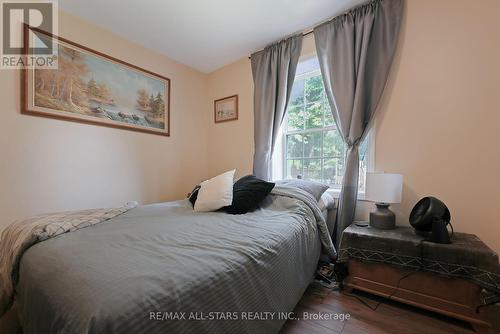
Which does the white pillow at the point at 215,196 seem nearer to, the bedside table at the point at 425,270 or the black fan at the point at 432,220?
the bedside table at the point at 425,270

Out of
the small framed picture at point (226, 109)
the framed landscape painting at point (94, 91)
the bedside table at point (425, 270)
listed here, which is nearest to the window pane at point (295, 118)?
the small framed picture at point (226, 109)

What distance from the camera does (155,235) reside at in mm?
1142

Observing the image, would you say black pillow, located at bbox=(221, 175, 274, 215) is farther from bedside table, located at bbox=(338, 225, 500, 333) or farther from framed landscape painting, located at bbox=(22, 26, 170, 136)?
framed landscape painting, located at bbox=(22, 26, 170, 136)

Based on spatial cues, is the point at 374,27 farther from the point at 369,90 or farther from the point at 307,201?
the point at 307,201

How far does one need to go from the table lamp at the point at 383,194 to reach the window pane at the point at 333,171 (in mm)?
589

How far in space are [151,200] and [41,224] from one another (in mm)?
1563

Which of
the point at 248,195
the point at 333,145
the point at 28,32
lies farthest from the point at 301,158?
the point at 28,32

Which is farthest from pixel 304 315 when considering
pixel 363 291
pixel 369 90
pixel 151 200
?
pixel 151 200

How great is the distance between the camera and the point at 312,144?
99.9 inches

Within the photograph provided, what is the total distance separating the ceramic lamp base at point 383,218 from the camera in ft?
5.54

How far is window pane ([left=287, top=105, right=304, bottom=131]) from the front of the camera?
2.64 m

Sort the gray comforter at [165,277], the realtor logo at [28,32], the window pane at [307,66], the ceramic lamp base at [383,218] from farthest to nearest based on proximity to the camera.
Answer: the window pane at [307,66] → the realtor logo at [28,32] → the ceramic lamp base at [383,218] → the gray comforter at [165,277]

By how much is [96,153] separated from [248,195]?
1.72 meters

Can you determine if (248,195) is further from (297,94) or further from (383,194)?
(297,94)
